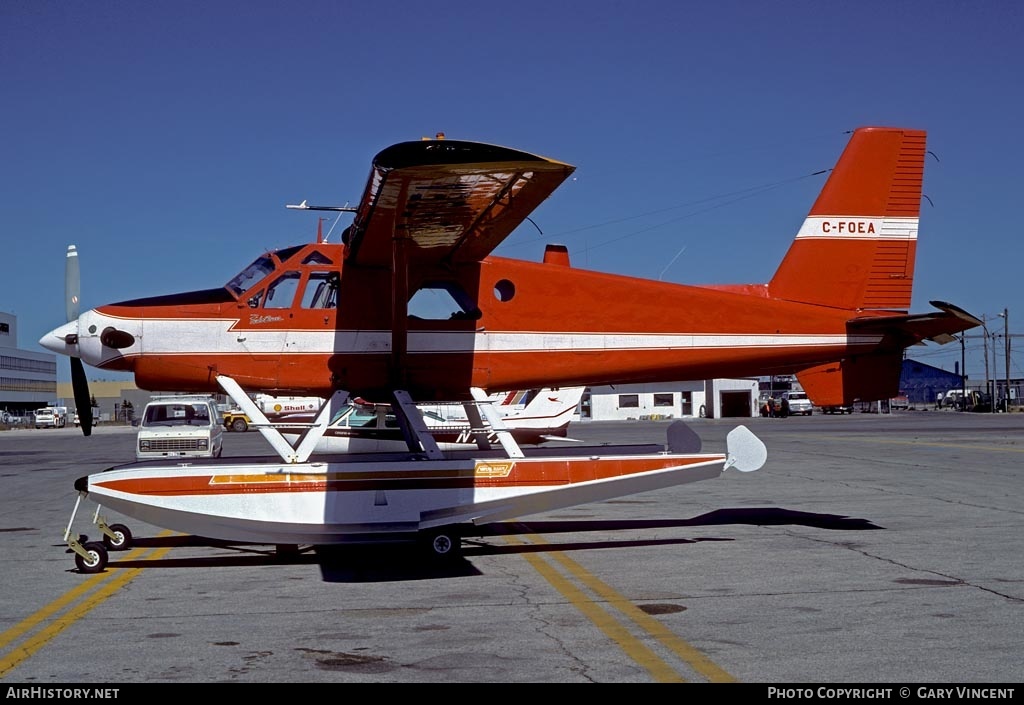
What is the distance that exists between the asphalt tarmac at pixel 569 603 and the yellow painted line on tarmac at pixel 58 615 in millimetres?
29

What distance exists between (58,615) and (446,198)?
489 cm

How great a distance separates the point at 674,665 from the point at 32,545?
9.17 m

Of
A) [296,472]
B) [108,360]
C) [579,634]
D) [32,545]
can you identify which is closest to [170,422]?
[32,545]

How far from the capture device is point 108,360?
10.8 metres

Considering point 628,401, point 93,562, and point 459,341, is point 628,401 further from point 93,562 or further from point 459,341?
point 93,562

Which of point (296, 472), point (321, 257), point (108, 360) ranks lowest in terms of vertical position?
point (296, 472)

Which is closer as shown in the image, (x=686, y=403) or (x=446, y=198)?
(x=446, y=198)

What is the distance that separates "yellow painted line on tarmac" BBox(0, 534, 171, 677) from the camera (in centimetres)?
639

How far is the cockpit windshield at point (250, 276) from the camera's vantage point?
11156 mm

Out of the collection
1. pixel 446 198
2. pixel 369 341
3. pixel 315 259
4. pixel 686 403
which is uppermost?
pixel 446 198

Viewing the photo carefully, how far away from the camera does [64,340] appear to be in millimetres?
10844

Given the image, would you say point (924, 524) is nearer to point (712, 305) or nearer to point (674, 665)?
point (712, 305)

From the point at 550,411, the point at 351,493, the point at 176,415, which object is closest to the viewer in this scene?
the point at 351,493

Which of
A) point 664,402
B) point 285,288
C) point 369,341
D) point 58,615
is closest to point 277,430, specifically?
point 369,341
